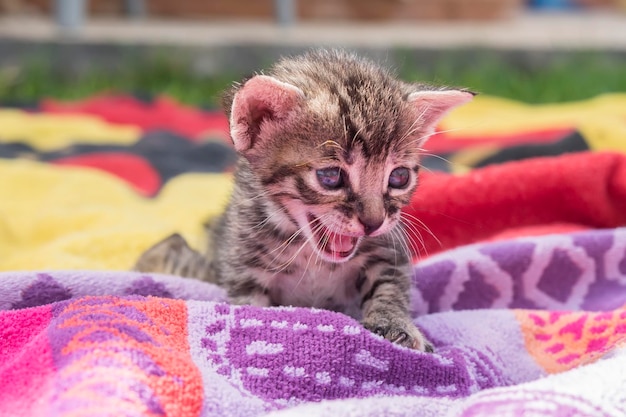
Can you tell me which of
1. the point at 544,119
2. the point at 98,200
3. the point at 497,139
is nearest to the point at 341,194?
the point at 98,200

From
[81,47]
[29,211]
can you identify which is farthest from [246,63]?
[29,211]

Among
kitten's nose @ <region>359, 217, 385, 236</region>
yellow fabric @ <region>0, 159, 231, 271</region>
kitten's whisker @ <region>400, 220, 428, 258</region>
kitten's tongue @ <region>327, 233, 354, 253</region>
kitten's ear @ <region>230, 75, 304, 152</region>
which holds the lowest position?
yellow fabric @ <region>0, 159, 231, 271</region>

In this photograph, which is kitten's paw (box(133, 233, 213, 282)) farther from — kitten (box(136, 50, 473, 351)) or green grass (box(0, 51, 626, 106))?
green grass (box(0, 51, 626, 106))

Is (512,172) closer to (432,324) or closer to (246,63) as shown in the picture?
(432,324)

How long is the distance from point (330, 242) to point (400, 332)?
23cm

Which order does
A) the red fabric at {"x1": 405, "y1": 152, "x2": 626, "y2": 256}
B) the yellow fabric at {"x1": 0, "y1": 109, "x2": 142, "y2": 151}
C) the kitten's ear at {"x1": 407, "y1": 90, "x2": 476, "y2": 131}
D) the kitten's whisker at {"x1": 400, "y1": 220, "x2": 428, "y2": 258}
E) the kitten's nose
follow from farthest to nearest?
the yellow fabric at {"x1": 0, "y1": 109, "x2": 142, "y2": 151}, the red fabric at {"x1": 405, "y1": 152, "x2": 626, "y2": 256}, the kitten's whisker at {"x1": 400, "y1": 220, "x2": 428, "y2": 258}, the kitten's ear at {"x1": 407, "y1": 90, "x2": 476, "y2": 131}, the kitten's nose

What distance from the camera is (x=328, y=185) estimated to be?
55.2 inches

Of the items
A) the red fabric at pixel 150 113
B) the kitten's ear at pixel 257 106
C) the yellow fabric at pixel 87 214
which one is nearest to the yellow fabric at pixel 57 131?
the red fabric at pixel 150 113

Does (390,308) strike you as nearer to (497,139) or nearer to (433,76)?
(497,139)

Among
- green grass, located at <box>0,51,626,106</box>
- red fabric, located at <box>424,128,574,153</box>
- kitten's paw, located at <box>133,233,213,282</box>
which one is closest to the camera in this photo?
kitten's paw, located at <box>133,233,213,282</box>

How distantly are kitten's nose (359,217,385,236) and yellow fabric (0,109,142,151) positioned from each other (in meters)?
2.30

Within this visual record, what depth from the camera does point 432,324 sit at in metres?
1.59

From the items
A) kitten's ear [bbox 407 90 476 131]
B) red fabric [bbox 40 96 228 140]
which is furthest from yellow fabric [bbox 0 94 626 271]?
red fabric [bbox 40 96 228 140]

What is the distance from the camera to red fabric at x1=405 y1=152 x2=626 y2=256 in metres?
2.01
